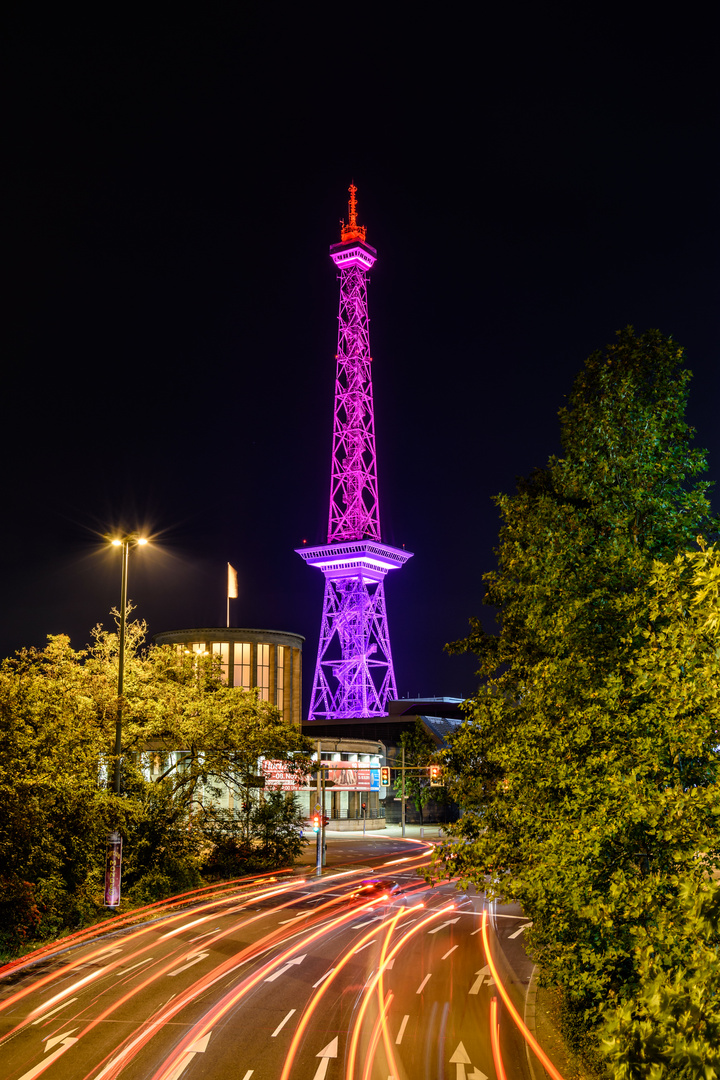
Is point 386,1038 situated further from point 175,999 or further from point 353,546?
point 353,546

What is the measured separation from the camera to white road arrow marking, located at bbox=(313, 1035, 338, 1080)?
1439 centimetres

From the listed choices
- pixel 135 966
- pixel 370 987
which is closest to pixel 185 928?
pixel 135 966

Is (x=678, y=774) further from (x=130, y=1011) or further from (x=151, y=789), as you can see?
(x=151, y=789)

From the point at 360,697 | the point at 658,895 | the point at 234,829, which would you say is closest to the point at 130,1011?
the point at 658,895

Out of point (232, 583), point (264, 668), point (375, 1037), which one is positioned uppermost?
point (232, 583)

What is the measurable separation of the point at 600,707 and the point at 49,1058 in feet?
36.4

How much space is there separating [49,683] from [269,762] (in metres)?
14.8

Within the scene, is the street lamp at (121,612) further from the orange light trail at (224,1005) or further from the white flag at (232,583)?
the white flag at (232,583)

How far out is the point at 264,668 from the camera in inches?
3996

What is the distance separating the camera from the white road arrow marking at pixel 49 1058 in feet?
46.6

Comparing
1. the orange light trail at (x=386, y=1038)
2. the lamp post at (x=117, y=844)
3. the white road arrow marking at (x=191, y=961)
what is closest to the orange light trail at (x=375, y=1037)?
the orange light trail at (x=386, y=1038)

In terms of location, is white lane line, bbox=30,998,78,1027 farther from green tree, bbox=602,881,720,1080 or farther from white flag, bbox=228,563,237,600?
white flag, bbox=228,563,237,600

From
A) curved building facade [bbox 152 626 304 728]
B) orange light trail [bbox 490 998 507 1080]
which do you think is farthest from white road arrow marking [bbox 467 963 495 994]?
curved building facade [bbox 152 626 304 728]

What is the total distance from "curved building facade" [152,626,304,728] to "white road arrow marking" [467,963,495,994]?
7471cm
